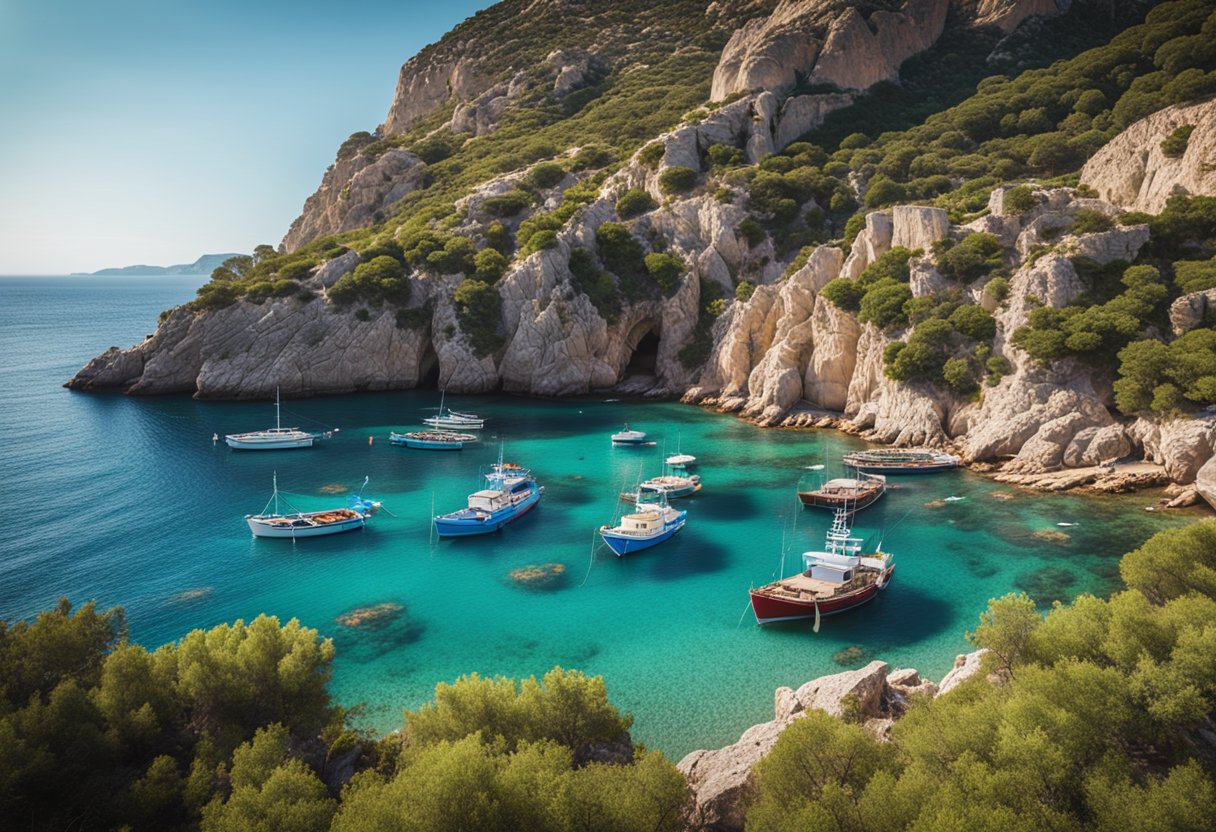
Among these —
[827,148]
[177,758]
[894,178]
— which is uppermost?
[827,148]

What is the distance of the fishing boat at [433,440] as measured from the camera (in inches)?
2399

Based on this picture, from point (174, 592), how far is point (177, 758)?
19053 mm

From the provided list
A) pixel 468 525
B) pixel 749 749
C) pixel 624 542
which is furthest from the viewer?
pixel 468 525

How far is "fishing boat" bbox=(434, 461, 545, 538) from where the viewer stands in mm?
41219

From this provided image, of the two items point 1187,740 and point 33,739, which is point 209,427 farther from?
point 1187,740

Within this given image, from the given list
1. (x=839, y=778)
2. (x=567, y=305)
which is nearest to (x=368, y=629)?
(x=839, y=778)

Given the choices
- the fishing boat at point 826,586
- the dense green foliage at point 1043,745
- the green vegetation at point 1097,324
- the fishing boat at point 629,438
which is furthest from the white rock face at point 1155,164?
the dense green foliage at point 1043,745

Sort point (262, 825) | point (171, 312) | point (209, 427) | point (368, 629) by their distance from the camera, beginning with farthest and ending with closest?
point (171, 312) < point (209, 427) < point (368, 629) < point (262, 825)

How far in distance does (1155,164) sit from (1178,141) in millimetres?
2306

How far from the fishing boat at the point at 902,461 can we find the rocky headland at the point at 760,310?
2.52 m

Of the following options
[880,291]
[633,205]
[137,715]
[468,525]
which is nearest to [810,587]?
[468,525]

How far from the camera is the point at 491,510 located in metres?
42.2

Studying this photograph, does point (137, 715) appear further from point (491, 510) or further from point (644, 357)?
point (644, 357)

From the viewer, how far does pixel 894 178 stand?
8681cm
